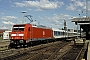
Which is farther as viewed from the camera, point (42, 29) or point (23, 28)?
point (42, 29)

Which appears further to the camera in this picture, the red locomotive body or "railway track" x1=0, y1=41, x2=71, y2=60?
the red locomotive body

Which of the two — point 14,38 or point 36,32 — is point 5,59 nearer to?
point 14,38

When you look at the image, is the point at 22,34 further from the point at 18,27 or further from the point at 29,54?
the point at 29,54

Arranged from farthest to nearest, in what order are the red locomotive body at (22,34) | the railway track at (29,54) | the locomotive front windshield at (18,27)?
the locomotive front windshield at (18,27)
the red locomotive body at (22,34)
the railway track at (29,54)

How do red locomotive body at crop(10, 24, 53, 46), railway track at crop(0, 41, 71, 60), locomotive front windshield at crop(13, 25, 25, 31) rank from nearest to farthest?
railway track at crop(0, 41, 71, 60) < red locomotive body at crop(10, 24, 53, 46) < locomotive front windshield at crop(13, 25, 25, 31)

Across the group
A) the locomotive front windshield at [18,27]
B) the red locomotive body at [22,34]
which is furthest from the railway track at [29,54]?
the locomotive front windshield at [18,27]

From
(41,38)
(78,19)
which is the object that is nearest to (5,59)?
(41,38)

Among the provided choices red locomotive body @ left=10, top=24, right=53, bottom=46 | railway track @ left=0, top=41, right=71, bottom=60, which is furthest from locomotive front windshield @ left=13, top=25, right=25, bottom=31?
railway track @ left=0, top=41, right=71, bottom=60

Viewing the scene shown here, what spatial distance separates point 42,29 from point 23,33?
7616 millimetres

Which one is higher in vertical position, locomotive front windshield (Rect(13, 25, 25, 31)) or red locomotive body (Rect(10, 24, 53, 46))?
locomotive front windshield (Rect(13, 25, 25, 31))

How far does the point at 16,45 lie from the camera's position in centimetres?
2533

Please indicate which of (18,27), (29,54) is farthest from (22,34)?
(29,54)

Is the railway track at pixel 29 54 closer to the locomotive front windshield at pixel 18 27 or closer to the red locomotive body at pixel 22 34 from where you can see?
the red locomotive body at pixel 22 34

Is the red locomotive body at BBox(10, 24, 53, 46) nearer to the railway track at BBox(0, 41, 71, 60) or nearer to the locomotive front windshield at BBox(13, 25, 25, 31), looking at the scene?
the locomotive front windshield at BBox(13, 25, 25, 31)
